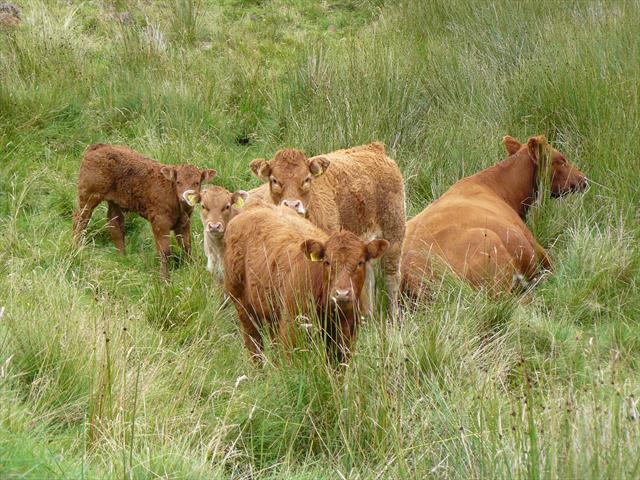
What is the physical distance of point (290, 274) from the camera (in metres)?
6.27

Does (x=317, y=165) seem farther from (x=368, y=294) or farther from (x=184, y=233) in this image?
(x=184, y=233)

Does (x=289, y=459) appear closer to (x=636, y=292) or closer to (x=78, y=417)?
(x=78, y=417)

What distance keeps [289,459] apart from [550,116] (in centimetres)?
654

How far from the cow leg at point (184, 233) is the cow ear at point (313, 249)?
10.9ft

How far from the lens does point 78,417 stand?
4949 millimetres

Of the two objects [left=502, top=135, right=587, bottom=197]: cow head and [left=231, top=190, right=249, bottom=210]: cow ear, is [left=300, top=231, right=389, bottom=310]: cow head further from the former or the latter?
[left=502, top=135, right=587, bottom=197]: cow head

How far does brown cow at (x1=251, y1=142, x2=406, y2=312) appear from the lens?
7.91 m

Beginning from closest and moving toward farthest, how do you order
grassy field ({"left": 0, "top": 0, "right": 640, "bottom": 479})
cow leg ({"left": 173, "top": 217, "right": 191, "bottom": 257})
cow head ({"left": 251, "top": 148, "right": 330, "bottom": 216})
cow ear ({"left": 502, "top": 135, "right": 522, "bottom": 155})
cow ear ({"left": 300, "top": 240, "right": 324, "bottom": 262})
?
grassy field ({"left": 0, "top": 0, "right": 640, "bottom": 479}) < cow ear ({"left": 300, "top": 240, "right": 324, "bottom": 262}) < cow head ({"left": 251, "top": 148, "right": 330, "bottom": 216}) < cow leg ({"left": 173, "top": 217, "right": 191, "bottom": 257}) < cow ear ({"left": 502, "top": 135, "right": 522, "bottom": 155})

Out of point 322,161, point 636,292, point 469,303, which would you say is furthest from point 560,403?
point 322,161

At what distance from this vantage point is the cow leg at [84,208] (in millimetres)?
9039

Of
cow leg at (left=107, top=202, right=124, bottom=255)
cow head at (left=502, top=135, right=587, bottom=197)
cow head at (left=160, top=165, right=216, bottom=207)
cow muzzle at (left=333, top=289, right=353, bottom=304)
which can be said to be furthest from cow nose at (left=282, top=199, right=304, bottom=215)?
cow head at (left=502, top=135, right=587, bottom=197)

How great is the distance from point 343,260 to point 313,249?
0.69 ft

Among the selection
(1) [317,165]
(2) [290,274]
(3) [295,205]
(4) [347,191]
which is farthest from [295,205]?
(2) [290,274]

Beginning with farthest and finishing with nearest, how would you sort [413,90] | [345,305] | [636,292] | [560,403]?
[413,90] < [636,292] < [345,305] < [560,403]
